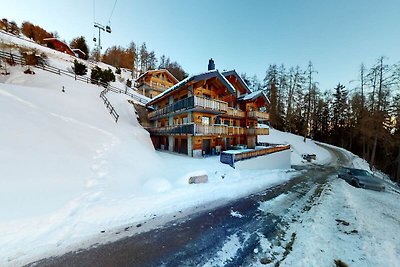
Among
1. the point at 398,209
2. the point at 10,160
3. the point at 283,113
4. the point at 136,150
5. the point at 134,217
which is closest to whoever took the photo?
the point at 134,217

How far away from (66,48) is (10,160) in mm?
57138

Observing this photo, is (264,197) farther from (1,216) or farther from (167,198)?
(1,216)

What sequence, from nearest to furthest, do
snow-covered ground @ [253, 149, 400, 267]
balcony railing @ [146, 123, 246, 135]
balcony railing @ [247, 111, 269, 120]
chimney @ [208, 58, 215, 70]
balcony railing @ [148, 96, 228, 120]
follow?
snow-covered ground @ [253, 149, 400, 267]
balcony railing @ [148, 96, 228, 120]
balcony railing @ [146, 123, 246, 135]
chimney @ [208, 58, 215, 70]
balcony railing @ [247, 111, 269, 120]

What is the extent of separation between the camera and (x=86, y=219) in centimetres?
626

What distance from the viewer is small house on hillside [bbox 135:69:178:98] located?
42.3 meters

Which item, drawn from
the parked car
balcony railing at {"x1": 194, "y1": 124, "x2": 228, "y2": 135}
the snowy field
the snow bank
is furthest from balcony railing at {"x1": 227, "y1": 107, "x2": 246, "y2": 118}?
the parked car

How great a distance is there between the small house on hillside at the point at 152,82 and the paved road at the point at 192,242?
40058 mm

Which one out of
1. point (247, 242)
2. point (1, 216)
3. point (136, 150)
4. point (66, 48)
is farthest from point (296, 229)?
point (66, 48)

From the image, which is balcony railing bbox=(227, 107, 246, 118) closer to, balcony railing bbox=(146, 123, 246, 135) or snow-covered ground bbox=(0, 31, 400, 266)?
balcony railing bbox=(146, 123, 246, 135)

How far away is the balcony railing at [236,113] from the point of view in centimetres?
2231

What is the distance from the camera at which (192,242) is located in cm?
538

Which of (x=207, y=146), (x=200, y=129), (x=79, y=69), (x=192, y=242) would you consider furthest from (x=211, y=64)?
(x=79, y=69)

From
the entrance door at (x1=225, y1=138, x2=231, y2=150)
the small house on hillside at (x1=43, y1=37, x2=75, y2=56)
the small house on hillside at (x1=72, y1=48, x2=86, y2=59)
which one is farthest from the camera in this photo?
the small house on hillside at (x1=72, y1=48, x2=86, y2=59)

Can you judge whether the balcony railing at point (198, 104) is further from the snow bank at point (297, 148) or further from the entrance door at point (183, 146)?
the snow bank at point (297, 148)
